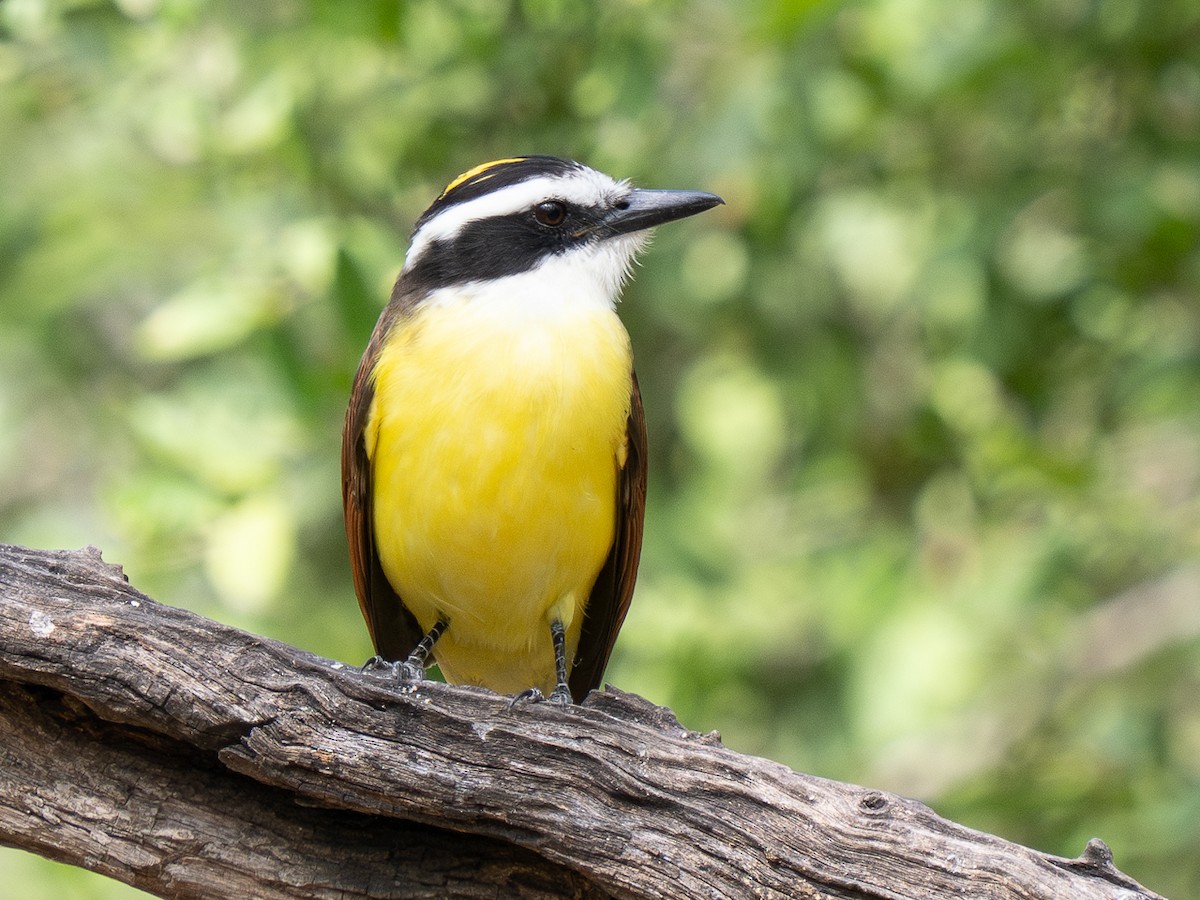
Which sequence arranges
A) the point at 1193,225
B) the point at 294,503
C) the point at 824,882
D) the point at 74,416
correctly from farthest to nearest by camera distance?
the point at 74,416 < the point at 1193,225 < the point at 294,503 < the point at 824,882

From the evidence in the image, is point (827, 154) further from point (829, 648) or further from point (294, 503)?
point (294, 503)

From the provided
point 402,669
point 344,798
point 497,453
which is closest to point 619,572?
point 497,453

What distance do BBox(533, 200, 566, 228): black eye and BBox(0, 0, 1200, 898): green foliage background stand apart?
853 mm

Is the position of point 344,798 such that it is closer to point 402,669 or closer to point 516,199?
point 402,669

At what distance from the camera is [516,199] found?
5109mm

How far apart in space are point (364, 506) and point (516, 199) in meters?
1.18

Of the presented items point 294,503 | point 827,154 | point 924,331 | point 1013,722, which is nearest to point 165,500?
point 294,503

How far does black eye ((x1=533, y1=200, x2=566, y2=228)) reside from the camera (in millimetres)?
5137

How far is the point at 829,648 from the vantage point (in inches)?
303

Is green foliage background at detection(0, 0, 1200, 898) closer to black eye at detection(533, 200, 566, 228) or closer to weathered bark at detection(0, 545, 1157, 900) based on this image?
black eye at detection(533, 200, 566, 228)

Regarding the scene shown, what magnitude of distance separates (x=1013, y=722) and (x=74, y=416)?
19.2ft

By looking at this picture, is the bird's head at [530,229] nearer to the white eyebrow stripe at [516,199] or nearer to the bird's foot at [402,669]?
the white eyebrow stripe at [516,199]

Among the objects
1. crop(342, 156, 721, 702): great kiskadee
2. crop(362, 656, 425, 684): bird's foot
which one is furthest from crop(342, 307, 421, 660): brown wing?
crop(362, 656, 425, 684): bird's foot

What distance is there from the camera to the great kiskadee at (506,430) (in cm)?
465
